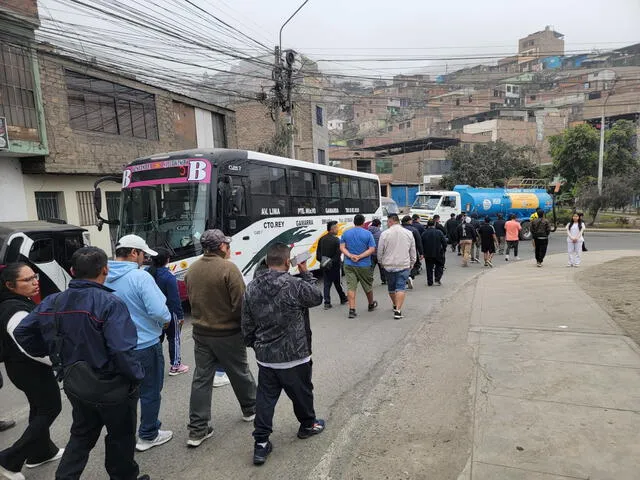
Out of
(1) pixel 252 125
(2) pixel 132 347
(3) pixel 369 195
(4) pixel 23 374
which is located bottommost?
(4) pixel 23 374

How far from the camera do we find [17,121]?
12.1 m

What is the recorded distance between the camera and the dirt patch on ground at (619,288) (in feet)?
21.1

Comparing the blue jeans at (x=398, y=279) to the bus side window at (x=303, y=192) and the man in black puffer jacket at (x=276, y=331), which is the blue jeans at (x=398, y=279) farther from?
the man in black puffer jacket at (x=276, y=331)

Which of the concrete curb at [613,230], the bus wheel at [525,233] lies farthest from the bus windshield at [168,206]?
the concrete curb at [613,230]

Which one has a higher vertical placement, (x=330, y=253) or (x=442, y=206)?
(x=442, y=206)

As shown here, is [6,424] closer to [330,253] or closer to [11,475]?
[11,475]

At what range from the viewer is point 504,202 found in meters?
23.3

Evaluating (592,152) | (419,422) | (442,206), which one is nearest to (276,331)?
(419,422)

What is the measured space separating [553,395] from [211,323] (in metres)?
3.23

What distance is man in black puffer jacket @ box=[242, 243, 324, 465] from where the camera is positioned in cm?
317

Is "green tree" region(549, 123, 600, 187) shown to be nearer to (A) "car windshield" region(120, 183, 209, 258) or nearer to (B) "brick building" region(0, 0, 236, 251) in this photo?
(B) "brick building" region(0, 0, 236, 251)

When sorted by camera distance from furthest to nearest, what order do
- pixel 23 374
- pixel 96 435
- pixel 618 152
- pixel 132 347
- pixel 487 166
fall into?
pixel 487 166
pixel 618 152
pixel 23 374
pixel 96 435
pixel 132 347

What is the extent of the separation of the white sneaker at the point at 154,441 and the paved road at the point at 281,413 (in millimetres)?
50

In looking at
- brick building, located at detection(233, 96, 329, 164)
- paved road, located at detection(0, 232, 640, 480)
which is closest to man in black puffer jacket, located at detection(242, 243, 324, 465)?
paved road, located at detection(0, 232, 640, 480)
